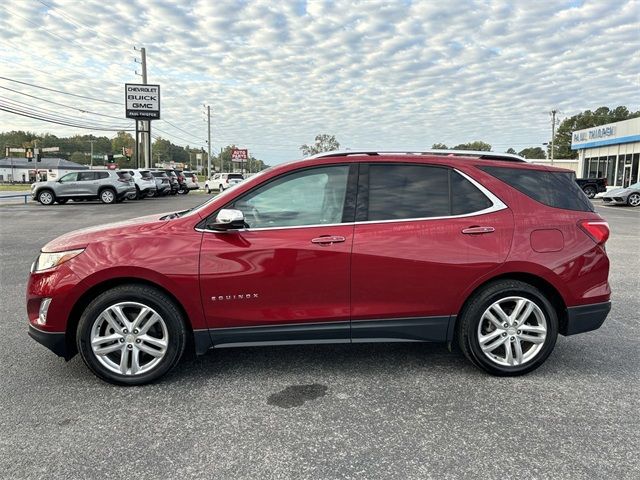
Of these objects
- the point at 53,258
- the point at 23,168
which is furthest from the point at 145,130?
the point at 23,168

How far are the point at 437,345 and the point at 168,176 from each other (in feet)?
98.2

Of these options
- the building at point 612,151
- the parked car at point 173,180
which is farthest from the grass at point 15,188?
the building at point 612,151

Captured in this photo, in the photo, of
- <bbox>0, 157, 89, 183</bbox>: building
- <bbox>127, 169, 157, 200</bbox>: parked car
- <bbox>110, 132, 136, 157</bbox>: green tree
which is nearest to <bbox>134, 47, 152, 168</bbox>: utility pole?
<bbox>127, 169, 157, 200</bbox>: parked car

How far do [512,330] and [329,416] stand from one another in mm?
1600

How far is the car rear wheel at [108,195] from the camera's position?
2388 cm

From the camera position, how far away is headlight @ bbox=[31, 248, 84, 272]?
3.49m

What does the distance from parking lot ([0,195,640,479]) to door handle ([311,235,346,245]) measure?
1.07 metres

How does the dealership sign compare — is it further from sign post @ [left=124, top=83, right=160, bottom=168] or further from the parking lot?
the parking lot

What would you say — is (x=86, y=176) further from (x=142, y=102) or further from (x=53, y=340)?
(x=53, y=340)

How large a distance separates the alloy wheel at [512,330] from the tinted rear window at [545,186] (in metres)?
0.84

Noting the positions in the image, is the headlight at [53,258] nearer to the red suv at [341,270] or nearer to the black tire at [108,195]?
the red suv at [341,270]

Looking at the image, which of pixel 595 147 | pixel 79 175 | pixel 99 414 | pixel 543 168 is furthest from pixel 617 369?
pixel 595 147

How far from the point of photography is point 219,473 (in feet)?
8.25

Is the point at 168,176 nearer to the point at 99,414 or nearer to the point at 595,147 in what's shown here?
the point at 99,414
